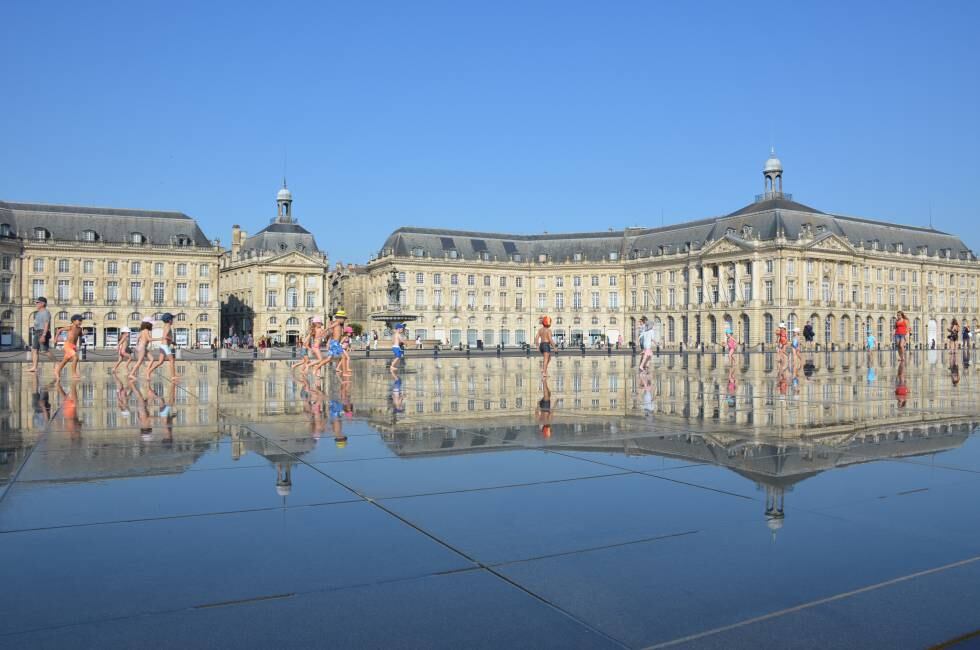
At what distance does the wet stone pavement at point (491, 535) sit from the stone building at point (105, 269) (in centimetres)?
8385

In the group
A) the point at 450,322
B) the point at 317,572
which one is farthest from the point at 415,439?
the point at 450,322

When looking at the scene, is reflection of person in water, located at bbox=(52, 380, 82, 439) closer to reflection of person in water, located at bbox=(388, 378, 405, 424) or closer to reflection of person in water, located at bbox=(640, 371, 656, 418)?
reflection of person in water, located at bbox=(388, 378, 405, 424)

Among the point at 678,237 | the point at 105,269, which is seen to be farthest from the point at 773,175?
the point at 105,269

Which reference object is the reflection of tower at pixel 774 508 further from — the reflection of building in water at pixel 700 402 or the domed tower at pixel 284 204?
the domed tower at pixel 284 204

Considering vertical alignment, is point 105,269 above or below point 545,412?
above

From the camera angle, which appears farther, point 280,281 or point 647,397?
point 280,281

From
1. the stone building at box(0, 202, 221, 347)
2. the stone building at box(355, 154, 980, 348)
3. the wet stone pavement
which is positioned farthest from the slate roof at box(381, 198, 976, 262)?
the wet stone pavement

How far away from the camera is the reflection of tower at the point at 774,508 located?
4.95 m

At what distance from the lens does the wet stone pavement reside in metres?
3.51

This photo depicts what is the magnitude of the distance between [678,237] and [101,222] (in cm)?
6382

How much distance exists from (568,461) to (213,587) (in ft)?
12.6

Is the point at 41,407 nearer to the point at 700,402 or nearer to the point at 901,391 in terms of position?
the point at 700,402

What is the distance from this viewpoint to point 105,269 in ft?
286

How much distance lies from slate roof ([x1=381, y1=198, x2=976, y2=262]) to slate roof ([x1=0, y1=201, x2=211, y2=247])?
80.2ft
